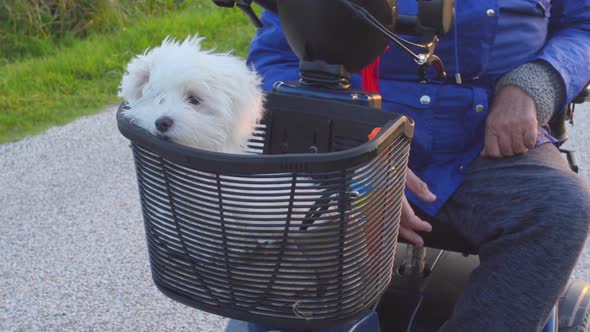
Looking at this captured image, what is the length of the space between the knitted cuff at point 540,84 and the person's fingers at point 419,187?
31 cm

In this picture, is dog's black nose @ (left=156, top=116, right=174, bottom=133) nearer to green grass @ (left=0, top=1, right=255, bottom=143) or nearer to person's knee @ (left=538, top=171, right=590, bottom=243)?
person's knee @ (left=538, top=171, right=590, bottom=243)

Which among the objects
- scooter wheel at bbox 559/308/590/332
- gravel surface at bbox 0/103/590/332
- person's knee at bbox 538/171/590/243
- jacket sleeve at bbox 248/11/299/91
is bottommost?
gravel surface at bbox 0/103/590/332

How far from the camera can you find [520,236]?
1.66 metres

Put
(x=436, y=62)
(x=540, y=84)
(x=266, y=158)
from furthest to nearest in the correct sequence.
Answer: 1. (x=540, y=84)
2. (x=436, y=62)
3. (x=266, y=158)

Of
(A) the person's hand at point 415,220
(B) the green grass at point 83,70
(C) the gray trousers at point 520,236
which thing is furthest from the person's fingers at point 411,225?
(B) the green grass at point 83,70

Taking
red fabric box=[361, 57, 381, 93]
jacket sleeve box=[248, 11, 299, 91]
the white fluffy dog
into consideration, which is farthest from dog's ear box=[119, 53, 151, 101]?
red fabric box=[361, 57, 381, 93]

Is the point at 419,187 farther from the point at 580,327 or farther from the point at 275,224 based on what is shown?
the point at 580,327

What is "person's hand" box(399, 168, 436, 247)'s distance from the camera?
1768mm

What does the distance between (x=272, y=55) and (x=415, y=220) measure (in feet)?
1.83

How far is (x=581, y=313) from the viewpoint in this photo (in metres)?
2.12

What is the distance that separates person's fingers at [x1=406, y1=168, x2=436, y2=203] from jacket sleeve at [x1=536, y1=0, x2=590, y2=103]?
17.2 inches

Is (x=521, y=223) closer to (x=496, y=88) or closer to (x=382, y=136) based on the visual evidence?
(x=496, y=88)

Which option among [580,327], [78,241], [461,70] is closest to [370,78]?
[461,70]

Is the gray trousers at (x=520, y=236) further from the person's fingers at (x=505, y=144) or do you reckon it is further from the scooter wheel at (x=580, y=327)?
the scooter wheel at (x=580, y=327)
